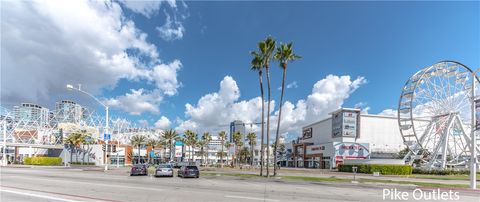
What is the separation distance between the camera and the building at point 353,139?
99.6 meters

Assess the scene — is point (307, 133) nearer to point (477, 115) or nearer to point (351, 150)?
point (351, 150)

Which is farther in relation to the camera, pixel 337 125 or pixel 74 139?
pixel 337 125

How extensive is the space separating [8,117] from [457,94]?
122 m

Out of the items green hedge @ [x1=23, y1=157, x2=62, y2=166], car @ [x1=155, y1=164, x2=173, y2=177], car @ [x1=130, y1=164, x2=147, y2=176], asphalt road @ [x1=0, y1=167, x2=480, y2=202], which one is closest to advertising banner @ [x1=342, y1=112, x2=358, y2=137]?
car @ [x1=130, y1=164, x2=147, y2=176]

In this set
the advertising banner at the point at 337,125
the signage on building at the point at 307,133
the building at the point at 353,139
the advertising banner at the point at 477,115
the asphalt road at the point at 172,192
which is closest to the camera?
the asphalt road at the point at 172,192

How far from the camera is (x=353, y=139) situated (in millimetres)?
103062

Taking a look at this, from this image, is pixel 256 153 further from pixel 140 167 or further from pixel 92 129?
pixel 140 167

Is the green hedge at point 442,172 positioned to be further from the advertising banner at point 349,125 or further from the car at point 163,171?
the advertising banner at point 349,125

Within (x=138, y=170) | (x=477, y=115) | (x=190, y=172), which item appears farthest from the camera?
(x=138, y=170)

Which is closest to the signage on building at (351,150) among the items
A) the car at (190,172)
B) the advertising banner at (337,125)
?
the advertising banner at (337,125)

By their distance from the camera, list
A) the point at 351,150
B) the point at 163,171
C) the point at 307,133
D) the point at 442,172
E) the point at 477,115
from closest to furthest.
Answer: the point at 477,115, the point at 163,171, the point at 442,172, the point at 351,150, the point at 307,133

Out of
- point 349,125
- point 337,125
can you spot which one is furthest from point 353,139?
point 337,125

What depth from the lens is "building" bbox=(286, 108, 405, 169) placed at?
99.6 meters

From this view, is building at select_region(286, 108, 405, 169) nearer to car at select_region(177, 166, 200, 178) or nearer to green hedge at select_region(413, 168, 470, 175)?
green hedge at select_region(413, 168, 470, 175)
